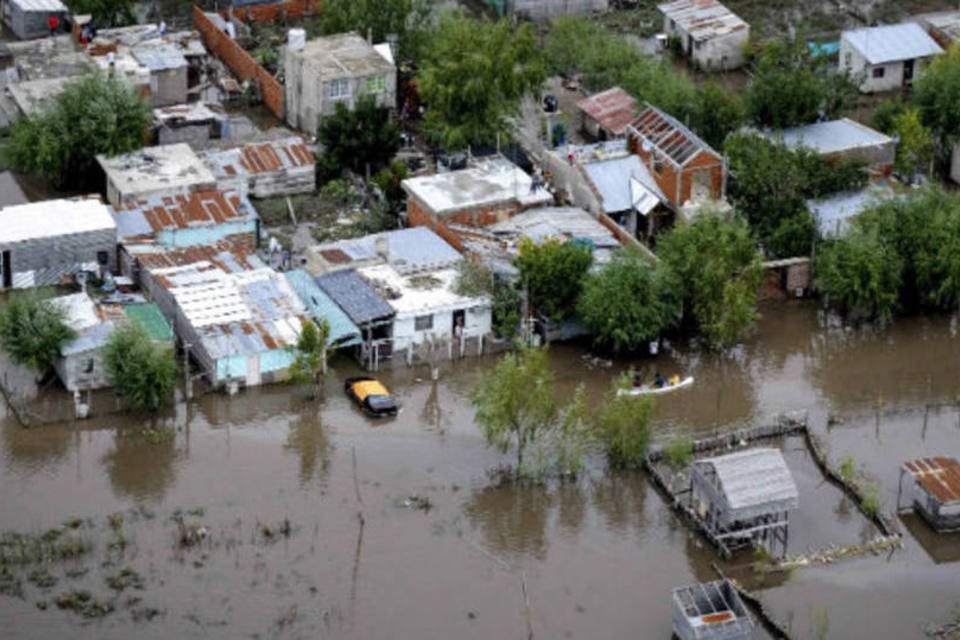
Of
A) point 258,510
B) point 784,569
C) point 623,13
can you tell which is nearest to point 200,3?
point 623,13

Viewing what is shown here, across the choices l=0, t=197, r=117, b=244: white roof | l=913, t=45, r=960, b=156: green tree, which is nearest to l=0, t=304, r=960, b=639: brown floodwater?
l=0, t=197, r=117, b=244: white roof

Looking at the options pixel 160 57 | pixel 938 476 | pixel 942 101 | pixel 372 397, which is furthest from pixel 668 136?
pixel 160 57

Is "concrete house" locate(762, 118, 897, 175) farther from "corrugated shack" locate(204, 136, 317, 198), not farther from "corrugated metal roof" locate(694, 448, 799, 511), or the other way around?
"corrugated metal roof" locate(694, 448, 799, 511)

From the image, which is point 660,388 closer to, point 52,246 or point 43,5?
point 52,246

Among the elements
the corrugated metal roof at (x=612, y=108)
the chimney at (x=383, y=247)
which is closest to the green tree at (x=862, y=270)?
the corrugated metal roof at (x=612, y=108)

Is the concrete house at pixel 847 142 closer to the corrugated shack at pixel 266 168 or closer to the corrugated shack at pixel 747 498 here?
the corrugated shack at pixel 266 168

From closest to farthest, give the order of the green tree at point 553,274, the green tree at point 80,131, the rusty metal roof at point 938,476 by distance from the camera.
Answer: the rusty metal roof at point 938,476 → the green tree at point 553,274 → the green tree at point 80,131

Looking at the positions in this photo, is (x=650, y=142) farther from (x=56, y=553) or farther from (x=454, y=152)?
(x=56, y=553)
